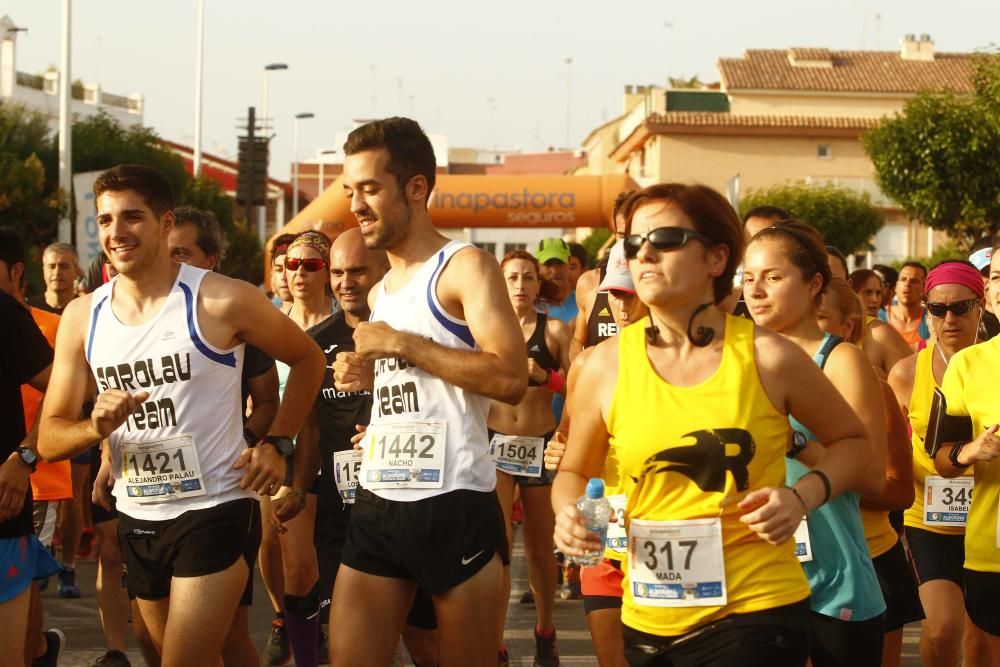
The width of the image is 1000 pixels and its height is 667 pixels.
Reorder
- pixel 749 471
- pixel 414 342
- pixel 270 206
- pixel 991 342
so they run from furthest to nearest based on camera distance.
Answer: pixel 270 206, pixel 991 342, pixel 414 342, pixel 749 471

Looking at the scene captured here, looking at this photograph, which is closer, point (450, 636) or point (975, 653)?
point (450, 636)

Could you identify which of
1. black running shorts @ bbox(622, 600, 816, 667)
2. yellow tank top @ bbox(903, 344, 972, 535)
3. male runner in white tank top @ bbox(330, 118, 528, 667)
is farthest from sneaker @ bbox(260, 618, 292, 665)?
black running shorts @ bbox(622, 600, 816, 667)

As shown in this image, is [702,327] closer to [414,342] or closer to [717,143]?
[414,342]

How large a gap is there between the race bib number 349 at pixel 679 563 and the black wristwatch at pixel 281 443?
5.90 feet

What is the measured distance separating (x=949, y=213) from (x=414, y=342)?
45928 millimetres

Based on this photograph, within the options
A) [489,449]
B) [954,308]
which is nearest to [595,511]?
[489,449]

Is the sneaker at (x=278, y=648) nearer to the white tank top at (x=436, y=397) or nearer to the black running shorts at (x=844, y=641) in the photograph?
the white tank top at (x=436, y=397)

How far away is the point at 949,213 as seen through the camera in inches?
1893

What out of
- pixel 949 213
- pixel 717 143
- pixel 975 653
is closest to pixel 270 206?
pixel 717 143

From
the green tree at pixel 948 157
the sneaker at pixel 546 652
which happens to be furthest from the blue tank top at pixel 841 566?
the green tree at pixel 948 157

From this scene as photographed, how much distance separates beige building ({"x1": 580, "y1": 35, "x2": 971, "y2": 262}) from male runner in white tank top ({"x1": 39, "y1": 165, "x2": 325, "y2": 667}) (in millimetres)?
68946

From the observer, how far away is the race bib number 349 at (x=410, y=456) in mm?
4812

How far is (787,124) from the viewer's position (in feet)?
249

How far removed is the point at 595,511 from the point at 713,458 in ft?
1.06
